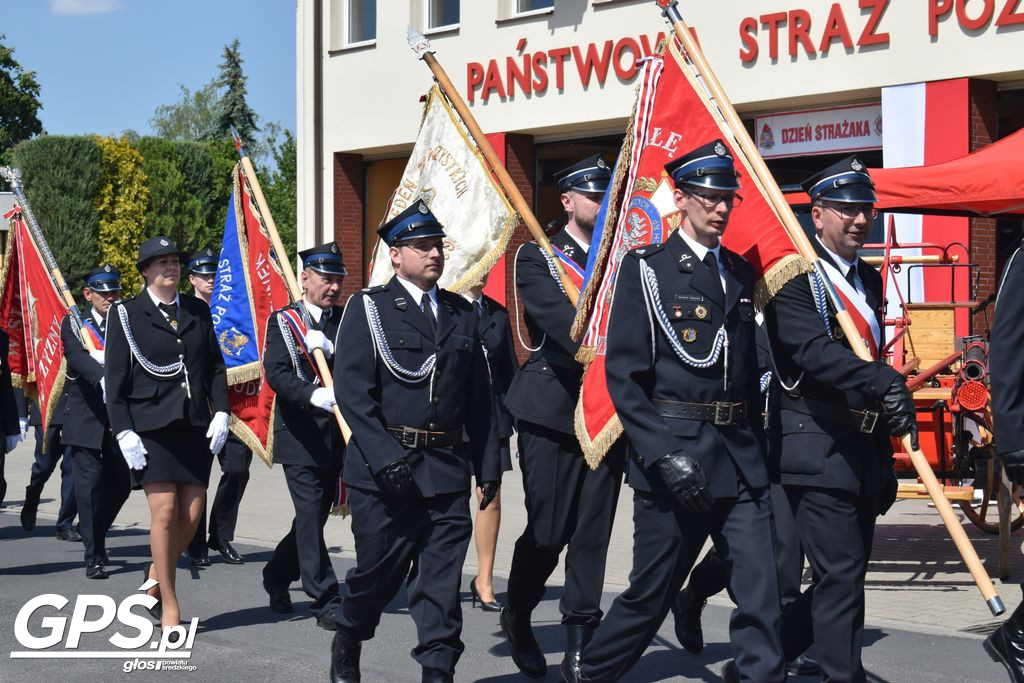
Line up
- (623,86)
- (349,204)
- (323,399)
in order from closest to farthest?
(323,399) → (623,86) → (349,204)

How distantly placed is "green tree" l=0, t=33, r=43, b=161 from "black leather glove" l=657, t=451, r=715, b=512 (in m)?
58.9

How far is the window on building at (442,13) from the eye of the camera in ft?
74.2

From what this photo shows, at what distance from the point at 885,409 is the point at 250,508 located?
8.83 meters

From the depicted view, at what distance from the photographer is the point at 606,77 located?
2019 centimetres

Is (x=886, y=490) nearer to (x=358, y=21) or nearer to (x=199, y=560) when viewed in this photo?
(x=199, y=560)

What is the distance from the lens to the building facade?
1667 cm

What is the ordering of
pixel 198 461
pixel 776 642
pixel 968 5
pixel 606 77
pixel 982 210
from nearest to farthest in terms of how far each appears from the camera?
1. pixel 776 642
2. pixel 198 461
3. pixel 982 210
4. pixel 968 5
5. pixel 606 77

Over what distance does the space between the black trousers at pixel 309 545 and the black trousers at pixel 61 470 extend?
3.20m

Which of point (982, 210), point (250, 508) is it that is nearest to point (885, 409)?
point (982, 210)

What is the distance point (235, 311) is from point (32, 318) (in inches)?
119

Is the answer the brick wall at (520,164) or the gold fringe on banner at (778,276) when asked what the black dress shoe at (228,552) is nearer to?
the gold fringe on banner at (778,276)

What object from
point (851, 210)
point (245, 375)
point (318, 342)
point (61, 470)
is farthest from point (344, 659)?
point (61, 470)

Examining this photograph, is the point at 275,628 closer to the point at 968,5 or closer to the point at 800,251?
the point at 800,251

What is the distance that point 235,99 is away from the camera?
76.8 metres
